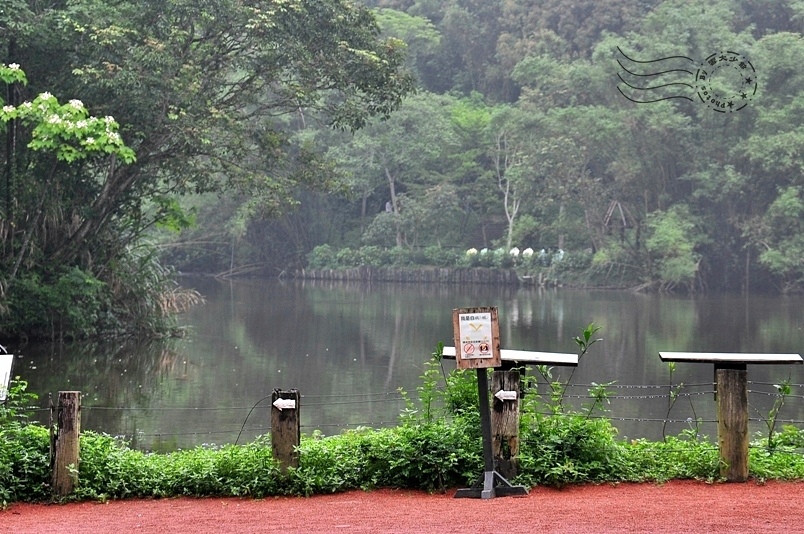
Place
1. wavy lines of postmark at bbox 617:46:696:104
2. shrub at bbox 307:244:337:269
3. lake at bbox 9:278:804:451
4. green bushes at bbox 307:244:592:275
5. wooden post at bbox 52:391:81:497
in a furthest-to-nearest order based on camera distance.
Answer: shrub at bbox 307:244:337:269, green bushes at bbox 307:244:592:275, wavy lines of postmark at bbox 617:46:696:104, lake at bbox 9:278:804:451, wooden post at bbox 52:391:81:497

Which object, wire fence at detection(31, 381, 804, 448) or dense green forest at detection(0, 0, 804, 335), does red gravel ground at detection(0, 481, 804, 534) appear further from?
dense green forest at detection(0, 0, 804, 335)

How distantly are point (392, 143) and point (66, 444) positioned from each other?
4719 centimetres

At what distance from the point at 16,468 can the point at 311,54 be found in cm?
1675

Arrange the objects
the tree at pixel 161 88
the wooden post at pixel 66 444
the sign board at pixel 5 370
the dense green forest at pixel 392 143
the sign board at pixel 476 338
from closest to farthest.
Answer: the sign board at pixel 476 338
the wooden post at pixel 66 444
the sign board at pixel 5 370
the tree at pixel 161 88
the dense green forest at pixel 392 143

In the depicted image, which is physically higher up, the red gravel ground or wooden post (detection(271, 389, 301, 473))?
wooden post (detection(271, 389, 301, 473))

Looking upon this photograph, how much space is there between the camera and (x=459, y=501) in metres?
7.54

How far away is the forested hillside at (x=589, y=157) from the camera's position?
4538cm

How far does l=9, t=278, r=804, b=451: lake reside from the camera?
567 inches

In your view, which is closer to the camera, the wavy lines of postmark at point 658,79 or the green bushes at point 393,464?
the green bushes at point 393,464

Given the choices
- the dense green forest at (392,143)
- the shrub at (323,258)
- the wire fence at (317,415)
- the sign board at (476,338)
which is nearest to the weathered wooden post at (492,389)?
Result: the sign board at (476,338)

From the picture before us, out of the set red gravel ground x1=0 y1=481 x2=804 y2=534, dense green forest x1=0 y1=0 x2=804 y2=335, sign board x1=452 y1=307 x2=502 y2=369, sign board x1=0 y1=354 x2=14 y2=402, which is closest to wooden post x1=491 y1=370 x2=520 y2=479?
red gravel ground x1=0 y1=481 x2=804 y2=534

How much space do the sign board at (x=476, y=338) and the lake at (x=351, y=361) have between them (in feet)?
5.78

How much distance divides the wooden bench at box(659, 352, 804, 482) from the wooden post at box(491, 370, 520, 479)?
1082 mm

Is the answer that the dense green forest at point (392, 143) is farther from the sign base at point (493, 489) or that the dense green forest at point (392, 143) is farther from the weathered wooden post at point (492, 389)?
the sign base at point (493, 489)
